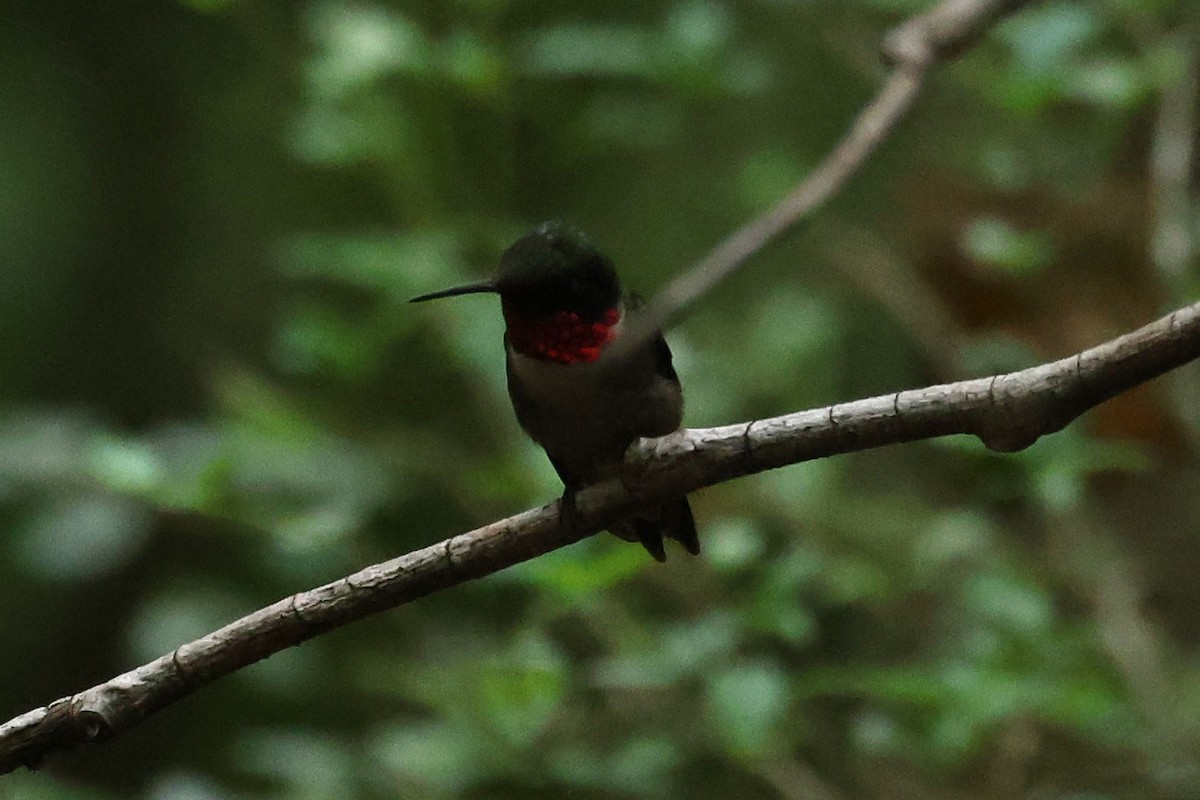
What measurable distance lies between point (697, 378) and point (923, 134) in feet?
4.52

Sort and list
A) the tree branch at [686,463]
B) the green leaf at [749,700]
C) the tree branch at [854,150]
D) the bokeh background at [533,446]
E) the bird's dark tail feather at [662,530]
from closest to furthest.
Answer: the tree branch at [854,150] < the tree branch at [686,463] < the bird's dark tail feather at [662,530] < the green leaf at [749,700] < the bokeh background at [533,446]

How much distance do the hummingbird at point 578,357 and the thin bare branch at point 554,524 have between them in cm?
26

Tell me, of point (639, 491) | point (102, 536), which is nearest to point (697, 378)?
point (102, 536)

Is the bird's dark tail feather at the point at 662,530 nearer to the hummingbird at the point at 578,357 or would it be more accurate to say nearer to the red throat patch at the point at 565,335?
the hummingbird at the point at 578,357

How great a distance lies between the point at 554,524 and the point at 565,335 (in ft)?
1.31

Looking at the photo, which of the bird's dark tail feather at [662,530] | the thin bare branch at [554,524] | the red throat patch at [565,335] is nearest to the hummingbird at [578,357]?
the red throat patch at [565,335]

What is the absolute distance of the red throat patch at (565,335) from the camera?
66.2 inches

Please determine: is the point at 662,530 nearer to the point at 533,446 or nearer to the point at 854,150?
the point at 854,150

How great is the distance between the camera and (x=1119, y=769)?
2.78m

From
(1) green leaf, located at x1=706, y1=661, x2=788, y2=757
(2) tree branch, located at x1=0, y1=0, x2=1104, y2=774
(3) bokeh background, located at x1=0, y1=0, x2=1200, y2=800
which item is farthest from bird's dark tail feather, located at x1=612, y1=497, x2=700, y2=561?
(2) tree branch, located at x1=0, y1=0, x2=1104, y2=774

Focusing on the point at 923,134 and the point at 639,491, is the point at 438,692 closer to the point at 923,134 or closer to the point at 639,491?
the point at 639,491

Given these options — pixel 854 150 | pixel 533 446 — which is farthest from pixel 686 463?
pixel 533 446

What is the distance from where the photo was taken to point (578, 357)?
1.70 meters

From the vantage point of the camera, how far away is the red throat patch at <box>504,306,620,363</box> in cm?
168
